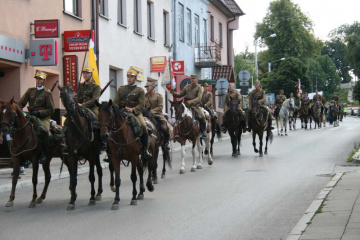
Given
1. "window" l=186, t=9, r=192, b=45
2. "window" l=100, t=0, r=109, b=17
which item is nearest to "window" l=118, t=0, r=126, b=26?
"window" l=100, t=0, r=109, b=17

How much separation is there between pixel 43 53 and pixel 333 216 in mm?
13525

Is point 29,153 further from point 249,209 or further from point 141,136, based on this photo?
point 249,209

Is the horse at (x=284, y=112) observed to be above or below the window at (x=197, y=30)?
below

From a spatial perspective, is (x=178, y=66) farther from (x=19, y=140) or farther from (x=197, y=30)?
(x=19, y=140)

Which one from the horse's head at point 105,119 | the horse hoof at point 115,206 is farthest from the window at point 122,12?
the horse hoof at point 115,206

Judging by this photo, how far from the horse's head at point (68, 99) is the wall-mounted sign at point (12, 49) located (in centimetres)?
849

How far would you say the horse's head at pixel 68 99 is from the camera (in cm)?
1130

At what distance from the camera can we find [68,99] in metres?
11.4

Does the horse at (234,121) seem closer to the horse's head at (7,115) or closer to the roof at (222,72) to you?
the horse's head at (7,115)

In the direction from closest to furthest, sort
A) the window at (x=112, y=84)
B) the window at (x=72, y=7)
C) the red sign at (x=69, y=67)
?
the red sign at (x=69, y=67) → the window at (x=72, y=7) → the window at (x=112, y=84)

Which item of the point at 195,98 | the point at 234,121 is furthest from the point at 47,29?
the point at 234,121

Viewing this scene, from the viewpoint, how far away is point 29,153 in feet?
40.1

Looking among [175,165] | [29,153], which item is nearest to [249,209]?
[29,153]

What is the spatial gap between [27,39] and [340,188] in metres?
12.0
